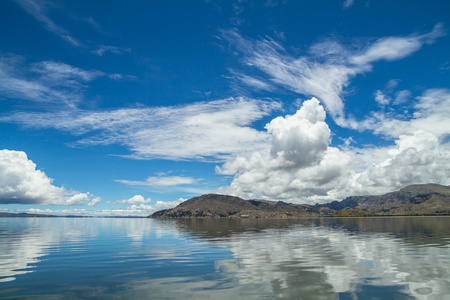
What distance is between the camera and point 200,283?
974 inches

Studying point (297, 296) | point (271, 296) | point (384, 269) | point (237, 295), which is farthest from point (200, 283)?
point (384, 269)

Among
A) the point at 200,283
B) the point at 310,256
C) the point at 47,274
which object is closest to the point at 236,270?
the point at 200,283

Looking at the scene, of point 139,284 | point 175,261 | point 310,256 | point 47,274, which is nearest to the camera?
point 139,284

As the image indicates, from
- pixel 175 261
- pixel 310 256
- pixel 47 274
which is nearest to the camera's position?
pixel 47 274

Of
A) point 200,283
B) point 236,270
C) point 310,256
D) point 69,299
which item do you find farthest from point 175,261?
point 310,256

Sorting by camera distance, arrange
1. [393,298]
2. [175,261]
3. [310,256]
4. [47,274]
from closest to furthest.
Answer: [393,298] → [47,274] → [175,261] → [310,256]

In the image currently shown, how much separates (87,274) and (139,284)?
876cm

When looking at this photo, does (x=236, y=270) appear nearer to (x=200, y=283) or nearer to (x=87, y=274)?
(x=200, y=283)

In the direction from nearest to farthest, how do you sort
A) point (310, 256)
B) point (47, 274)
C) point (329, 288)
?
1. point (329, 288)
2. point (47, 274)
3. point (310, 256)

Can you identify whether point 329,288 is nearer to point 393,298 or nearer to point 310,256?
point 393,298

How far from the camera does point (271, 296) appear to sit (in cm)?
2023

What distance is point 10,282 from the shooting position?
82.3 ft

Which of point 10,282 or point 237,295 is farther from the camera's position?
point 10,282

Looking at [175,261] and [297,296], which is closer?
[297,296]
